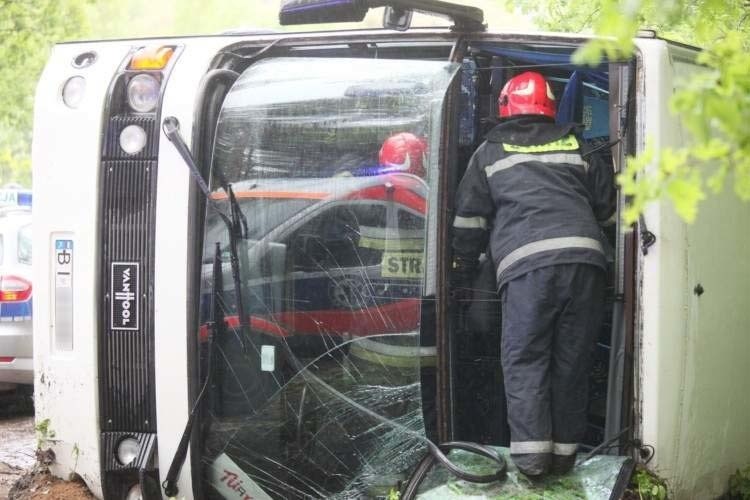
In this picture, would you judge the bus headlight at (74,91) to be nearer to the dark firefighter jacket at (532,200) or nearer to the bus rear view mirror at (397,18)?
the bus rear view mirror at (397,18)

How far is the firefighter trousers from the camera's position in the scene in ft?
12.3

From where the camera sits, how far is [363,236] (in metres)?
3.92

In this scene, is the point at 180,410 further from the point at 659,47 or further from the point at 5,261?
the point at 5,261

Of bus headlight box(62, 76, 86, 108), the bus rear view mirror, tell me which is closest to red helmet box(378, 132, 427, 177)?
the bus rear view mirror

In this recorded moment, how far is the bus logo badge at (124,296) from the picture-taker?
4.05 meters

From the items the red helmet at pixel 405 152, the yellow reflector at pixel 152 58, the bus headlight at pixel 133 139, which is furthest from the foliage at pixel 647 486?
the yellow reflector at pixel 152 58

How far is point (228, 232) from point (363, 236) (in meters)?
0.55

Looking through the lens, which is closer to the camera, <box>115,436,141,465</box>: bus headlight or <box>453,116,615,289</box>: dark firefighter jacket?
<box>453,116,615,289</box>: dark firefighter jacket

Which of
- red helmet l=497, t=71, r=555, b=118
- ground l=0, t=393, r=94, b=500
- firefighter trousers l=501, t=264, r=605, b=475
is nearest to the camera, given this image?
firefighter trousers l=501, t=264, r=605, b=475

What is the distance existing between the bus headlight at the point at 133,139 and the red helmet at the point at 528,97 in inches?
59.4

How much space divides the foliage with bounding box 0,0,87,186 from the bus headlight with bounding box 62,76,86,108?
34.5ft

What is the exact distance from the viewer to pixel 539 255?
12.5 feet

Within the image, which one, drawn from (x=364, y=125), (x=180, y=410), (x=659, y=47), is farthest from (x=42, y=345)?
(x=659, y=47)

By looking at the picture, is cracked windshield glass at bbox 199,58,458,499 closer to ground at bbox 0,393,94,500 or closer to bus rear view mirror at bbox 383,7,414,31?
bus rear view mirror at bbox 383,7,414,31
